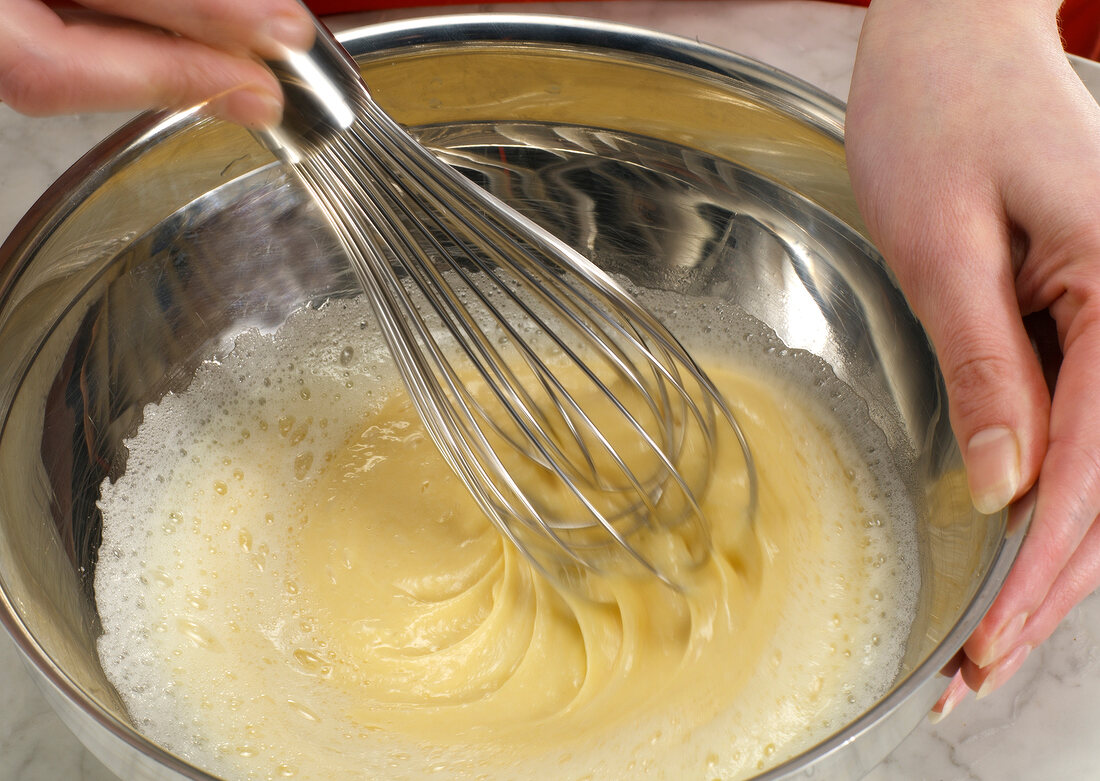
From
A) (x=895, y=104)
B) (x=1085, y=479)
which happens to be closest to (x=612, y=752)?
(x=1085, y=479)

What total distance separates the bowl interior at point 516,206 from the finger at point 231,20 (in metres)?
0.19

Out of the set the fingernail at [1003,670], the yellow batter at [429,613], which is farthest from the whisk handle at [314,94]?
the fingernail at [1003,670]

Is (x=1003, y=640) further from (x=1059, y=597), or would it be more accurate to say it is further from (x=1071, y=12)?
(x=1071, y=12)

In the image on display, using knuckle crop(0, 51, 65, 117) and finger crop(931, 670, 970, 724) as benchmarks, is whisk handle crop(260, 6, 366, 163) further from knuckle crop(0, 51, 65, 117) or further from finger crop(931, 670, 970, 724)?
finger crop(931, 670, 970, 724)

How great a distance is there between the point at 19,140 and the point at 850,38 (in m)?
0.84

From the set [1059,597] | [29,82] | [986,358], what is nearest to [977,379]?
[986,358]

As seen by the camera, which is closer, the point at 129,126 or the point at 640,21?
the point at 129,126

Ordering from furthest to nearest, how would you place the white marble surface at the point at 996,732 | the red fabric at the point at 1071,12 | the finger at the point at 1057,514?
the red fabric at the point at 1071,12 < the white marble surface at the point at 996,732 < the finger at the point at 1057,514

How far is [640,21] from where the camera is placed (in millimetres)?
1021

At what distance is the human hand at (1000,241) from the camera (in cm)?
47

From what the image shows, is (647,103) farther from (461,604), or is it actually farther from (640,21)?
(461,604)

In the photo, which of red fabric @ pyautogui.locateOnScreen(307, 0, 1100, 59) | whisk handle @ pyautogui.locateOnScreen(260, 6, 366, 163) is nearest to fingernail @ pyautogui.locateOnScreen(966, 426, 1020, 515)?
whisk handle @ pyautogui.locateOnScreen(260, 6, 366, 163)

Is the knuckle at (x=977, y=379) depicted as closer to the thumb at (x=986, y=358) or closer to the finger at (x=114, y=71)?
the thumb at (x=986, y=358)

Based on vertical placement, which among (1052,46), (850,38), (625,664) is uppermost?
(1052,46)
